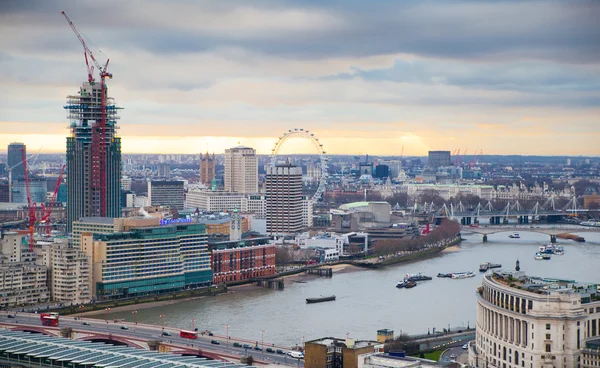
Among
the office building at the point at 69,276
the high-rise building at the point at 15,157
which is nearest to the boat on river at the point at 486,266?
the office building at the point at 69,276

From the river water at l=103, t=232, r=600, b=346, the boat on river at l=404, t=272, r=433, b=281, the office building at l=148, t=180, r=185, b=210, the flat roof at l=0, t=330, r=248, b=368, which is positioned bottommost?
the river water at l=103, t=232, r=600, b=346

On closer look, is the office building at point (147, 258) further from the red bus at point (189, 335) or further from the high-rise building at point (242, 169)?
the high-rise building at point (242, 169)

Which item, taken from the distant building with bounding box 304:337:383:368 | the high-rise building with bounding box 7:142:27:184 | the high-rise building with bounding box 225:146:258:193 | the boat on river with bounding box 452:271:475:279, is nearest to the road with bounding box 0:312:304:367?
the distant building with bounding box 304:337:383:368

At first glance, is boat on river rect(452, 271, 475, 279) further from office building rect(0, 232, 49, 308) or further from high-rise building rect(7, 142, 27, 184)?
high-rise building rect(7, 142, 27, 184)

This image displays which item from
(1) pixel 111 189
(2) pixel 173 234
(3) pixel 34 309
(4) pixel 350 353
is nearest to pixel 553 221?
(1) pixel 111 189

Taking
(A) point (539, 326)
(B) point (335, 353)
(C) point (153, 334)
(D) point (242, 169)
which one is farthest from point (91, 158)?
(D) point (242, 169)

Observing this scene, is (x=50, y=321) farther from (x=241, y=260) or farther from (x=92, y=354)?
(x=241, y=260)

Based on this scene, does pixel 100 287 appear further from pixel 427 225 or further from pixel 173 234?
pixel 427 225

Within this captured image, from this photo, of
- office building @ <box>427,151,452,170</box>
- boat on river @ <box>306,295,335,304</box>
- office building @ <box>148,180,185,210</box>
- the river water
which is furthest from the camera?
office building @ <box>427,151,452,170</box>
